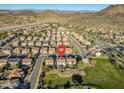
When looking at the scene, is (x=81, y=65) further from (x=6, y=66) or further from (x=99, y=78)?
(x=6, y=66)

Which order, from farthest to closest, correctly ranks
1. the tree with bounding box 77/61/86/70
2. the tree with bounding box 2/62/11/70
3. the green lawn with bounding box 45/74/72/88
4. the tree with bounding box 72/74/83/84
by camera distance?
the tree with bounding box 77/61/86/70
the tree with bounding box 2/62/11/70
the tree with bounding box 72/74/83/84
the green lawn with bounding box 45/74/72/88

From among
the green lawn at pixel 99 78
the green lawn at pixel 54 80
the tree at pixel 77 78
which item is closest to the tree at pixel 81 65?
the green lawn at pixel 99 78

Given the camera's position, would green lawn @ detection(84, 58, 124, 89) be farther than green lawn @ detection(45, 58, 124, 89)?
Yes

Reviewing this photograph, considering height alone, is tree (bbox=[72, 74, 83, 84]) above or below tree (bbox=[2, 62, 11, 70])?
above

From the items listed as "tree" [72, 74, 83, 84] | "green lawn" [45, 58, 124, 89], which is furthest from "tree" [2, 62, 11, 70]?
"tree" [72, 74, 83, 84]

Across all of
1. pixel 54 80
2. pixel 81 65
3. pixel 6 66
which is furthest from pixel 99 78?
pixel 6 66

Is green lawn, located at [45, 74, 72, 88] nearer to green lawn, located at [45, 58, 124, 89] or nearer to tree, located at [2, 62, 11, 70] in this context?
green lawn, located at [45, 58, 124, 89]

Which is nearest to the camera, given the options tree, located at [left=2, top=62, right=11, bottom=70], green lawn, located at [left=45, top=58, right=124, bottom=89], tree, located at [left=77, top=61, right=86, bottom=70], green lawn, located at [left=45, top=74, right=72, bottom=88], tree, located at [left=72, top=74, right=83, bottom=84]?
green lawn, located at [left=45, top=74, right=72, bottom=88]

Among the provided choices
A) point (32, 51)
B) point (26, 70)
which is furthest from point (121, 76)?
point (32, 51)

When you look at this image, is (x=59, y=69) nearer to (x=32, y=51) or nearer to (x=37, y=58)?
(x=37, y=58)
